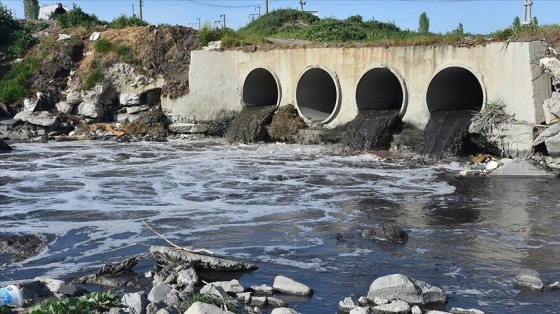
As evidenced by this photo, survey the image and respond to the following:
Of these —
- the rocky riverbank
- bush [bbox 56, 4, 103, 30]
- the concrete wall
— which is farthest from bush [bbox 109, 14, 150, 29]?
the rocky riverbank

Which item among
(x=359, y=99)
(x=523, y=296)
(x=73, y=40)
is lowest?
(x=523, y=296)

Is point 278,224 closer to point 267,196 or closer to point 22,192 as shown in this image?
point 267,196

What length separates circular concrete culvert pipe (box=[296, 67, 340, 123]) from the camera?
20891mm

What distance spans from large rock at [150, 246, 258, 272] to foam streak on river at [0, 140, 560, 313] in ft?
0.75

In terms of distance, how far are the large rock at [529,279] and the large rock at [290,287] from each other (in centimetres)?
224

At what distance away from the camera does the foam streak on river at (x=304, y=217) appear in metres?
7.96

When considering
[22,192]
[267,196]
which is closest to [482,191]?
[267,196]

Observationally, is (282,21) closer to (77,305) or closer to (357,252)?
(357,252)

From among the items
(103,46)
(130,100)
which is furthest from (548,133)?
(103,46)

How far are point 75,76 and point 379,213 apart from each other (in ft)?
54.3

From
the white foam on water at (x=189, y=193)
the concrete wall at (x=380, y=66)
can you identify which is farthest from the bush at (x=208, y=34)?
the white foam on water at (x=189, y=193)

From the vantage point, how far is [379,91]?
2031 centimetres

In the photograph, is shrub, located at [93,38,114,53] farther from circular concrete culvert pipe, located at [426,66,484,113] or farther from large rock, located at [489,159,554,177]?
large rock, located at [489,159,554,177]

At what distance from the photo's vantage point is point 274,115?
2103cm
